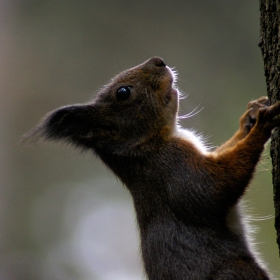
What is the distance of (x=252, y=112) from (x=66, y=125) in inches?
61.2

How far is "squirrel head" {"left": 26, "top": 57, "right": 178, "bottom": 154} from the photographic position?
15.6 feet

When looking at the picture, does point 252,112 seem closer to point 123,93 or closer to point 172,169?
point 172,169

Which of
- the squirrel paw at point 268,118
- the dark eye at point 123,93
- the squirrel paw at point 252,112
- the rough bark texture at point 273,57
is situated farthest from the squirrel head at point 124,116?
the rough bark texture at point 273,57

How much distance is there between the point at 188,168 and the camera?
169 inches

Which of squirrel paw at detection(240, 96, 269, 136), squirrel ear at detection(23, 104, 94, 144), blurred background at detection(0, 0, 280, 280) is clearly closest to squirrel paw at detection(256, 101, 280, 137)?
squirrel paw at detection(240, 96, 269, 136)

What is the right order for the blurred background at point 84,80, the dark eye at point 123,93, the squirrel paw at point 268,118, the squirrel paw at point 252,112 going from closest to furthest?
the squirrel paw at point 268,118 < the squirrel paw at point 252,112 < the dark eye at point 123,93 < the blurred background at point 84,80

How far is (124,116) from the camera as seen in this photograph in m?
4.90

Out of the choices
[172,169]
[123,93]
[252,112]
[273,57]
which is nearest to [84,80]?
[123,93]

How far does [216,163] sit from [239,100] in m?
7.79

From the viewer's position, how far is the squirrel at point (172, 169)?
13.2 ft

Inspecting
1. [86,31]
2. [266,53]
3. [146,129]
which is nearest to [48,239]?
[86,31]

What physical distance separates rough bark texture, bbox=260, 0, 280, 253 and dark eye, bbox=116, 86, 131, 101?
1363 millimetres

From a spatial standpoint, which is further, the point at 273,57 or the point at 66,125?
the point at 66,125

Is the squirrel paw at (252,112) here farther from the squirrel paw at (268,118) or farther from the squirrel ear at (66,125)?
the squirrel ear at (66,125)
